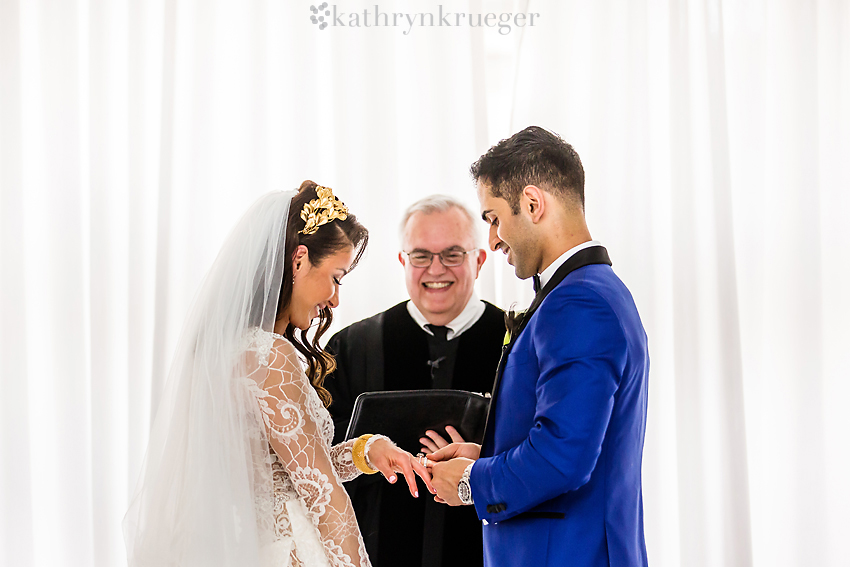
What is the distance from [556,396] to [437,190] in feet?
3.97

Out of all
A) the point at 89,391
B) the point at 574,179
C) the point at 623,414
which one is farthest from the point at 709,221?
the point at 89,391

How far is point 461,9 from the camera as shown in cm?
247

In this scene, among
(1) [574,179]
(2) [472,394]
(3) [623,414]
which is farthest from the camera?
(2) [472,394]

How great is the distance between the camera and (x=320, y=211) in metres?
1.77

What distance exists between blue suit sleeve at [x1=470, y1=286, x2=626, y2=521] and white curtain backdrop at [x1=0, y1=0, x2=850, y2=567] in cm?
93

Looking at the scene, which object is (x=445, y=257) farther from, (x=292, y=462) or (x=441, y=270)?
(x=292, y=462)

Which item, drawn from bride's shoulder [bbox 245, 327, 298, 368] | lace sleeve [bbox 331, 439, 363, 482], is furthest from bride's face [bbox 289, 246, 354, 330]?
lace sleeve [bbox 331, 439, 363, 482]

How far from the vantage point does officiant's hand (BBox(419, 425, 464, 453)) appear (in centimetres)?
214

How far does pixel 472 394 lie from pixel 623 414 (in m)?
0.74

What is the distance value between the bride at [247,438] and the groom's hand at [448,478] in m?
0.25

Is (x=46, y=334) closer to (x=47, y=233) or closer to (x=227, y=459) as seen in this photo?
(x=47, y=233)

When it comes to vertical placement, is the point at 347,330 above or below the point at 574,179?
below

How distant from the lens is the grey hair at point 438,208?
235 cm

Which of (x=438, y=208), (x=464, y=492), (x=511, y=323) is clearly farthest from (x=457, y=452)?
(x=438, y=208)
